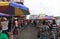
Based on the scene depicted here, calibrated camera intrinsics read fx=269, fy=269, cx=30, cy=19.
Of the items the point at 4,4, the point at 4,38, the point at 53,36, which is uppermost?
the point at 4,4

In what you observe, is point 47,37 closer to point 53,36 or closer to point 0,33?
point 53,36

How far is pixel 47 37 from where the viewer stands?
1727 cm

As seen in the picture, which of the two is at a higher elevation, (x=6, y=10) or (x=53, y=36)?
(x=6, y=10)

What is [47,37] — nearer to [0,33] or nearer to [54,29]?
[54,29]

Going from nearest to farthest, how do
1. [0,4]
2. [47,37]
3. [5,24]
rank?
[0,4], [5,24], [47,37]

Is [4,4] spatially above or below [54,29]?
above

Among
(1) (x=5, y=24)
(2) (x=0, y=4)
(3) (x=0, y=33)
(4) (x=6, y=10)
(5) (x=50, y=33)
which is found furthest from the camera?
(5) (x=50, y=33)

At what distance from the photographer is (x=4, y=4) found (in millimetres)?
11125

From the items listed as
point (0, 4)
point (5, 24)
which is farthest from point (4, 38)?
point (5, 24)

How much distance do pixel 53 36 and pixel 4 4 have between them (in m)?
8.06

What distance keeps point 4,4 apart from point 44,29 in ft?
21.8

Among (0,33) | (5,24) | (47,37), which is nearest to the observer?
(0,33)

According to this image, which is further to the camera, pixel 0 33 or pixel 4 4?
pixel 4 4

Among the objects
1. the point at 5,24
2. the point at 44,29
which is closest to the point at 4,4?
the point at 5,24
